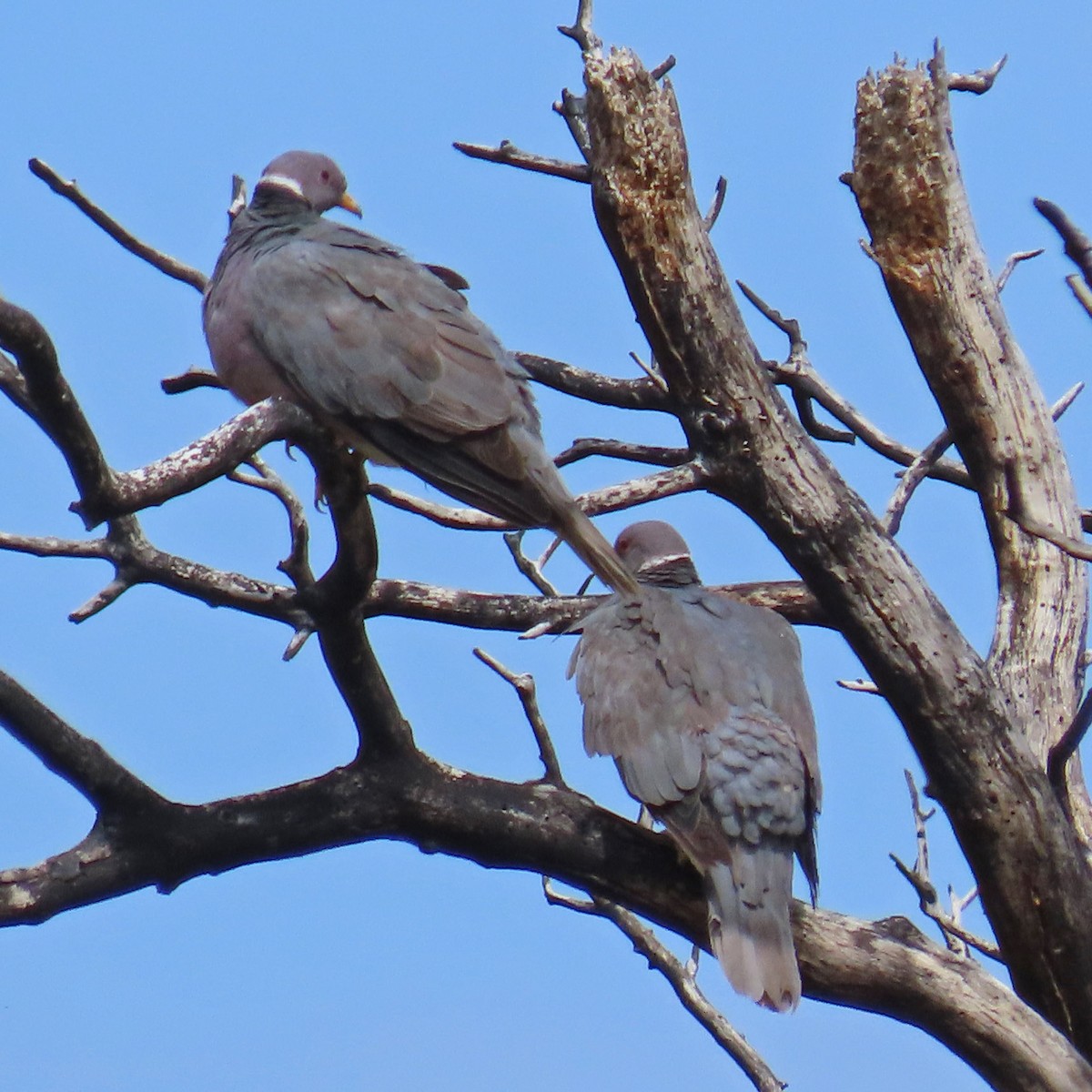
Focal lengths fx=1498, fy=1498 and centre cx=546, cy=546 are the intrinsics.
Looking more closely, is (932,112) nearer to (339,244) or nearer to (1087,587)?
(1087,587)

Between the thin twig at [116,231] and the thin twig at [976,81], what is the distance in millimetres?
2281

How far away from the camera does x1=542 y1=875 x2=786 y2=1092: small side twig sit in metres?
3.74

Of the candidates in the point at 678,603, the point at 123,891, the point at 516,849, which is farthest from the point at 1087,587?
the point at 123,891

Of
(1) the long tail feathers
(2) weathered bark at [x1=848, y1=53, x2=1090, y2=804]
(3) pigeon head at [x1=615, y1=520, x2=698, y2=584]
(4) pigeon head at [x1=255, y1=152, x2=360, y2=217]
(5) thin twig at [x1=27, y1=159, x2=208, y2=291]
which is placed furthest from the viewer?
(3) pigeon head at [x1=615, y1=520, x2=698, y2=584]

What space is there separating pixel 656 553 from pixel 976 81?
1704 mm

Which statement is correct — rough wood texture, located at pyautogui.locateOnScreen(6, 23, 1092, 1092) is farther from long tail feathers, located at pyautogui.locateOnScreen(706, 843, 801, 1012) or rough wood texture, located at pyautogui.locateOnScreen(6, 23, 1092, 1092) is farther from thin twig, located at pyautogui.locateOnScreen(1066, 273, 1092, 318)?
thin twig, located at pyautogui.locateOnScreen(1066, 273, 1092, 318)

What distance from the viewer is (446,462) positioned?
10.7 feet

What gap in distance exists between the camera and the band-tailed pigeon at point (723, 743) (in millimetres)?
3271

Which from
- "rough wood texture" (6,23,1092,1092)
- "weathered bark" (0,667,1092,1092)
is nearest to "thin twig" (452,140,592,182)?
"rough wood texture" (6,23,1092,1092)

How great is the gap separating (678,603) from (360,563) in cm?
119

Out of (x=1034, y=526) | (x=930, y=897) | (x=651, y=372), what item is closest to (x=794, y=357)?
(x=651, y=372)

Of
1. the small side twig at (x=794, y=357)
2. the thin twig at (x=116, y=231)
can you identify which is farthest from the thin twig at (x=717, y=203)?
the thin twig at (x=116, y=231)

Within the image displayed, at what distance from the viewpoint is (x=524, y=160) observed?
13.4 ft

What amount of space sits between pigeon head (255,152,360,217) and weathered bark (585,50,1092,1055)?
92 cm
